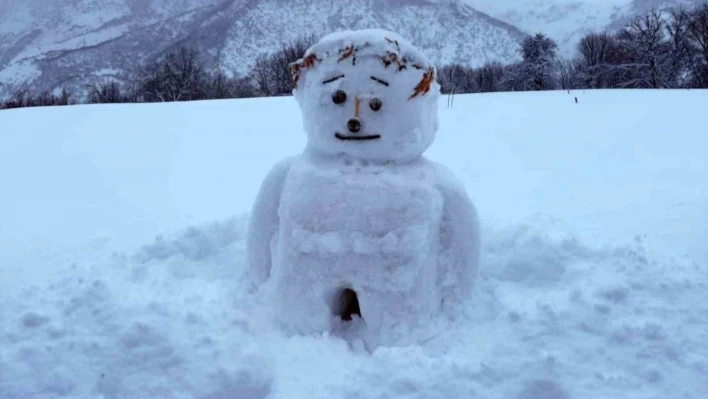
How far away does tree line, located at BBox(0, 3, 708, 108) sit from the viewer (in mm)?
18672

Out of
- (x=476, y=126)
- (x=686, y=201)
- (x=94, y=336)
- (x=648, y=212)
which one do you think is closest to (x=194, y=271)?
(x=94, y=336)

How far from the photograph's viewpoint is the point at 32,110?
718 centimetres

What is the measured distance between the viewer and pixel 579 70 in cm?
2055

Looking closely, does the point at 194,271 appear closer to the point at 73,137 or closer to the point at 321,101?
the point at 321,101

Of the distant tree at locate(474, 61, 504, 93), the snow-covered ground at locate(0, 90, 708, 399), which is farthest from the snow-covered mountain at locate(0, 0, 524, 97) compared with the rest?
the snow-covered ground at locate(0, 90, 708, 399)

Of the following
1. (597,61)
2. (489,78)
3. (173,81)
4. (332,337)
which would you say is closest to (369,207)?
(332,337)

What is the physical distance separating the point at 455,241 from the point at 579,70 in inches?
807

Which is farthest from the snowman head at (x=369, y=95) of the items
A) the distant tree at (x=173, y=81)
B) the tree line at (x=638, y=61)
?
the tree line at (x=638, y=61)

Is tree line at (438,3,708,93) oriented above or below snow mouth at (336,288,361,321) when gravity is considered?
above

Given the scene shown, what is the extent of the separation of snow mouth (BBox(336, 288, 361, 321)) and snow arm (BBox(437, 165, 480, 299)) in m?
0.35

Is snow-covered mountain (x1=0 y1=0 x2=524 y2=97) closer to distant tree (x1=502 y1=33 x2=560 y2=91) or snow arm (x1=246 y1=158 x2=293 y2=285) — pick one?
distant tree (x1=502 y1=33 x2=560 y2=91)

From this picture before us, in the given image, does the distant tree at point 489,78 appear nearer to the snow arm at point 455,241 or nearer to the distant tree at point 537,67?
the distant tree at point 537,67

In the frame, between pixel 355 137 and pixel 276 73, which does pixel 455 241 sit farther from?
pixel 276 73

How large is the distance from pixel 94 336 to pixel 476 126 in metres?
5.15
